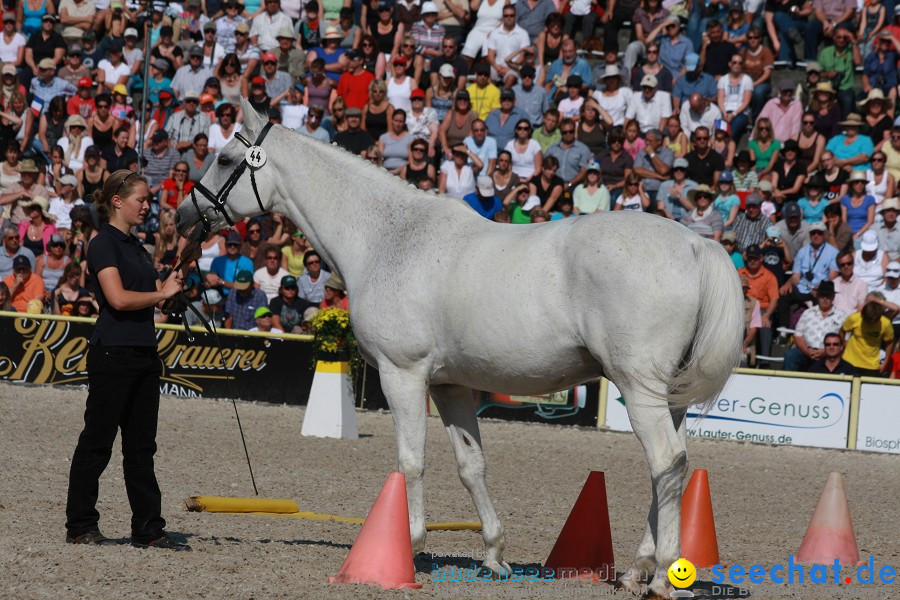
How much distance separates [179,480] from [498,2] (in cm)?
1198

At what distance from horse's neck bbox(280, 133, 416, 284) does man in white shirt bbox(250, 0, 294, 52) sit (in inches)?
526

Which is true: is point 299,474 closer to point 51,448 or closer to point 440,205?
point 51,448

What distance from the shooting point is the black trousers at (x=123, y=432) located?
6.56 m

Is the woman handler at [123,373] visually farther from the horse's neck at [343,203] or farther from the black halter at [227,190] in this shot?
the horse's neck at [343,203]

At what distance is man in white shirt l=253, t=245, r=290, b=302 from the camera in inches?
632

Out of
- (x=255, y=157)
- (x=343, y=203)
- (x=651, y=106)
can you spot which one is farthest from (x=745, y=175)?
(x=255, y=157)

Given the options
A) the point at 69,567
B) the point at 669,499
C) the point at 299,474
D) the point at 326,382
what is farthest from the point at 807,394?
the point at 69,567

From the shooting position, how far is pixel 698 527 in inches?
287

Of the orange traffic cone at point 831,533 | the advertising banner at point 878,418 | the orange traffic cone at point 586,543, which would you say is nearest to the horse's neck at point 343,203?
the orange traffic cone at point 586,543

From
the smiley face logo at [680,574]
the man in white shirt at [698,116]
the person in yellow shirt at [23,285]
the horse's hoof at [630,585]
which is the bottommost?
the person in yellow shirt at [23,285]

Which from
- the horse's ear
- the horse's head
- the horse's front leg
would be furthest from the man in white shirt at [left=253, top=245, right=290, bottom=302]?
A: the horse's front leg

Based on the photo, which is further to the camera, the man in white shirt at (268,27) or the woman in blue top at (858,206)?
the man in white shirt at (268,27)

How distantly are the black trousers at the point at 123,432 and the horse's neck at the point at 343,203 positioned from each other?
1.17 m

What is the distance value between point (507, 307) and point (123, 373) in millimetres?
2098
